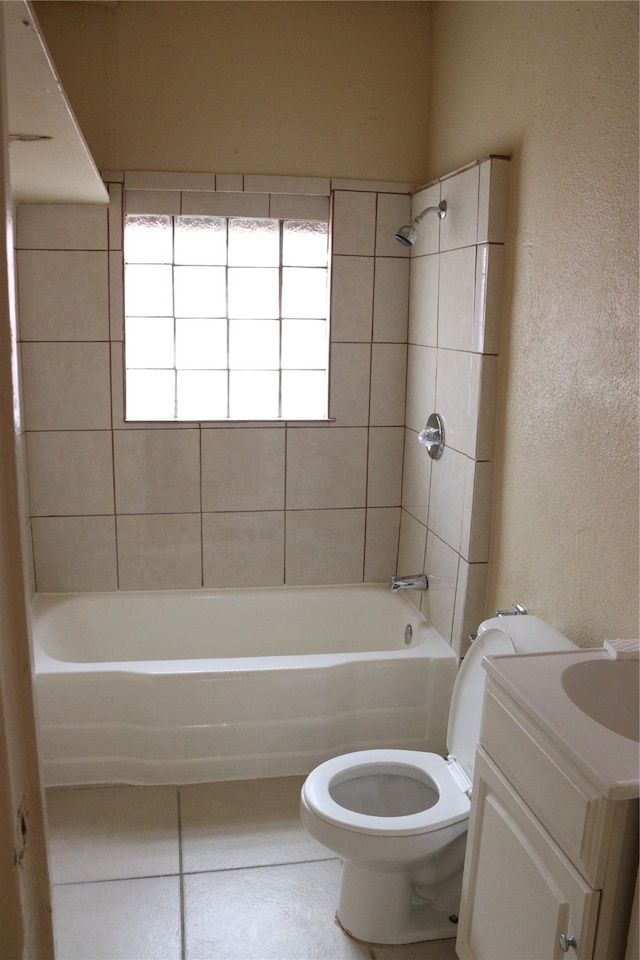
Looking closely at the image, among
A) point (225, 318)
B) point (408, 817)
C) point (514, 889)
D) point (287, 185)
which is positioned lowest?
point (408, 817)

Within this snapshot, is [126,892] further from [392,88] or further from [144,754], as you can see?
[392,88]

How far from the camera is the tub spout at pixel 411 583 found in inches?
116

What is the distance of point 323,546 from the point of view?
330 cm

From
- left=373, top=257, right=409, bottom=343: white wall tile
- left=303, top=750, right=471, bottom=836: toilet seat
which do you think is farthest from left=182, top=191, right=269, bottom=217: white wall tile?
left=303, top=750, right=471, bottom=836: toilet seat

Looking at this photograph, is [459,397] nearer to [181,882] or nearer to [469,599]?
[469,599]

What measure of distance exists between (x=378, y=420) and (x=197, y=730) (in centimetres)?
140

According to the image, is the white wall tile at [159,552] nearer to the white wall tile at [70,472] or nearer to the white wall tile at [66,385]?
the white wall tile at [70,472]

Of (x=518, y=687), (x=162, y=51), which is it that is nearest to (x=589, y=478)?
(x=518, y=687)

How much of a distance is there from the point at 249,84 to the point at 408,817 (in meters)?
2.55

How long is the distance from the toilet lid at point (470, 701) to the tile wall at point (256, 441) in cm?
47

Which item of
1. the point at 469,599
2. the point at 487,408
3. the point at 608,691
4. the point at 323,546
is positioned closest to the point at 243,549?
the point at 323,546

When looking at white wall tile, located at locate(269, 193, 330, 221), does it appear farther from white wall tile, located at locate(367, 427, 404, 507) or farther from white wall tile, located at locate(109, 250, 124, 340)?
white wall tile, located at locate(367, 427, 404, 507)

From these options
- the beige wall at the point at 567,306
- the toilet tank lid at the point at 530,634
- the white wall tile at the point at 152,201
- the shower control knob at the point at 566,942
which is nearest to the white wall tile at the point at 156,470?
the white wall tile at the point at 152,201

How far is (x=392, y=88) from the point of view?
2.99 m
